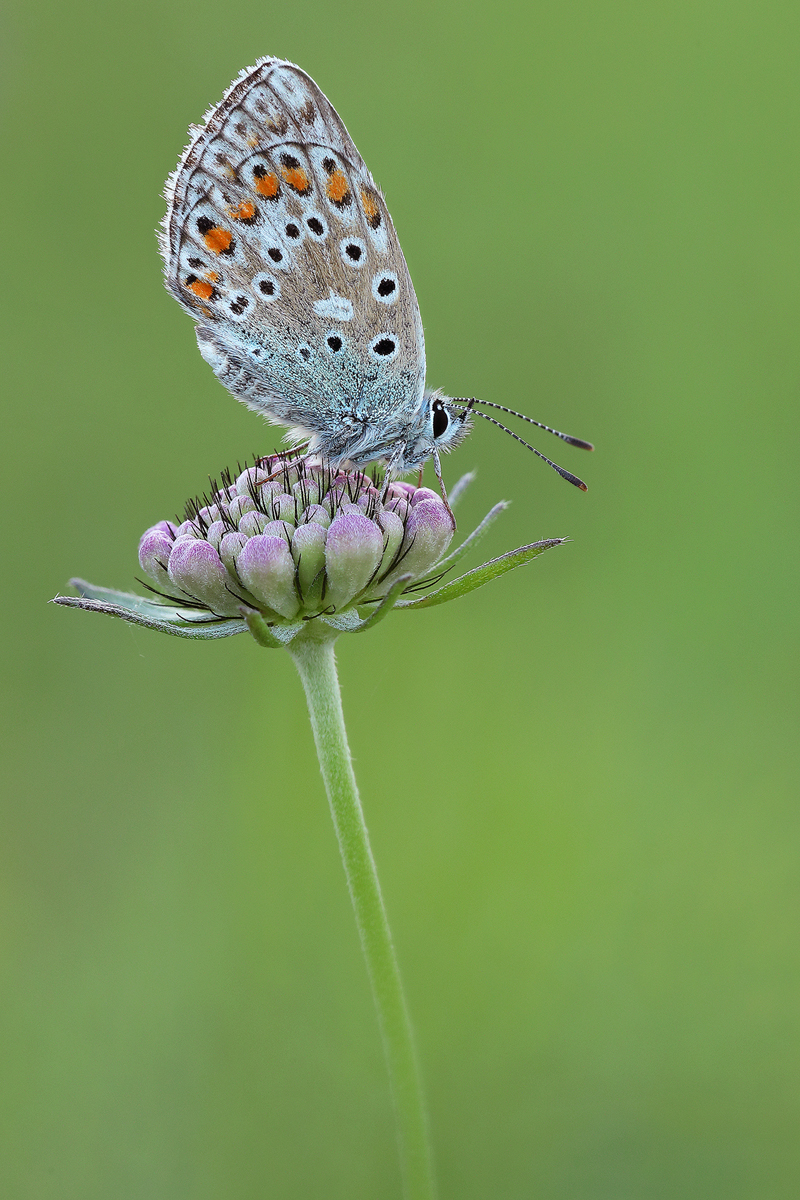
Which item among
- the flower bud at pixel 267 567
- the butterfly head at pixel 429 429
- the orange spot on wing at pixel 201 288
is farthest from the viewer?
the butterfly head at pixel 429 429

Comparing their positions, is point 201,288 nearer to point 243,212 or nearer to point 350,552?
point 243,212

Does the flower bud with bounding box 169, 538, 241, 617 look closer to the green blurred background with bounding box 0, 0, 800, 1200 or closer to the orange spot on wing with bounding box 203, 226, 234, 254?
the orange spot on wing with bounding box 203, 226, 234, 254

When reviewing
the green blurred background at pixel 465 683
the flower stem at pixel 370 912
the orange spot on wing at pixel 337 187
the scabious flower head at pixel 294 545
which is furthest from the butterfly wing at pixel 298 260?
the green blurred background at pixel 465 683

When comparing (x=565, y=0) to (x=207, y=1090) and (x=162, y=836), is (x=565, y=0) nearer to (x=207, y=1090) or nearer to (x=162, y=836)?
(x=162, y=836)

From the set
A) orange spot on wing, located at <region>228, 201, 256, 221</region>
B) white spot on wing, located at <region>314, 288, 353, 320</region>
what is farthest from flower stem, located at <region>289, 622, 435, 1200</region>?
orange spot on wing, located at <region>228, 201, 256, 221</region>

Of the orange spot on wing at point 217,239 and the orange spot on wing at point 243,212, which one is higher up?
the orange spot on wing at point 243,212

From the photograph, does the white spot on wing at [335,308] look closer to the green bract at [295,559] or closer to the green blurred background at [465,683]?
the green bract at [295,559]
